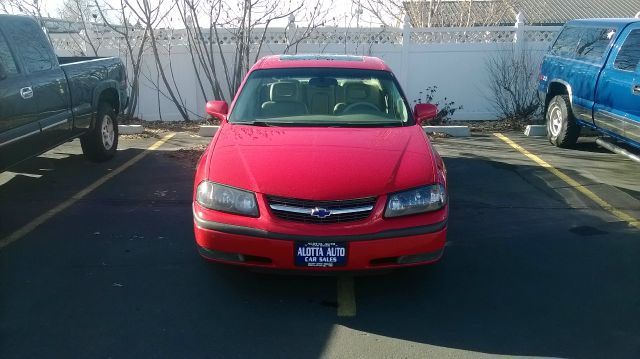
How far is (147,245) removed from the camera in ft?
15.6

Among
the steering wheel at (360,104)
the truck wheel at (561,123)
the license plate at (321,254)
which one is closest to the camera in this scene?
the license plate at (321,254)

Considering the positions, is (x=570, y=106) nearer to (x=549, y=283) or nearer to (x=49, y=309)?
(x=549, y=283)

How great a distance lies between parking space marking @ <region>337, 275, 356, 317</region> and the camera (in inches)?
146

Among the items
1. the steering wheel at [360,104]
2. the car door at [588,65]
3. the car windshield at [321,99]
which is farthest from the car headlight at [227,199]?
the car door at [588,65]

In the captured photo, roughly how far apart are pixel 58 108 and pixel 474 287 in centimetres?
497

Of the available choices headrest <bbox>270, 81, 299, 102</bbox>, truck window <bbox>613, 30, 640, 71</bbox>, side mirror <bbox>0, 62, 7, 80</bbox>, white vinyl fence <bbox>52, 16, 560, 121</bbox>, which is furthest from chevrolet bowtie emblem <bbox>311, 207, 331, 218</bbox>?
white vinyl fence <bbox>52, 16, 560, 121</bbox>

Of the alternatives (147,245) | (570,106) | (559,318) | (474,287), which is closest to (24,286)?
(147,245)

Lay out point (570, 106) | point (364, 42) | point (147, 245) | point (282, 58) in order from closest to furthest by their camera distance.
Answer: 1. point (147, 245)
2. point (282, 58)
3. point (570, 106)
4. point (364, 42)

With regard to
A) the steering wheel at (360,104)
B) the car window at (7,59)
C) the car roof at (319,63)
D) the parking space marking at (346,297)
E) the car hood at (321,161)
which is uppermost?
the car window at (7,59)

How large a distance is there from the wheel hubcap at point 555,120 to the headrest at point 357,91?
4.79m

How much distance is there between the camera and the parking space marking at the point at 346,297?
371cm

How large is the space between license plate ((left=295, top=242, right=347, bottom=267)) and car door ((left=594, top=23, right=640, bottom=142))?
15.8ft

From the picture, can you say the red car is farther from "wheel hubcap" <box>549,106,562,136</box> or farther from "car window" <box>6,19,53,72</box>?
"wheel hubcap" <box>549,106,562,136</box>

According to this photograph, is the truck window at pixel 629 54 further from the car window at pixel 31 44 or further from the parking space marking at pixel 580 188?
the car window at pixel 31 44
